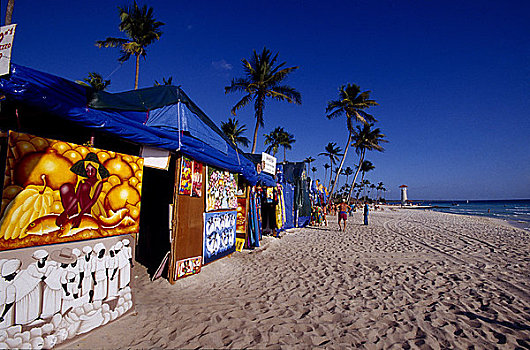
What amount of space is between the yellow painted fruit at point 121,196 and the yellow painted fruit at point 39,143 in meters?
0.91

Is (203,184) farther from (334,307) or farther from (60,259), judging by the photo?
(334,307)

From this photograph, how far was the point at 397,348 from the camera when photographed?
2902 millimetres

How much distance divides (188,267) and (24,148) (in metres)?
3.53

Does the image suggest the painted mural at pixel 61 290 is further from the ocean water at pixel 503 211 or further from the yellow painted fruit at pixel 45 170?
the ocean water at pixel 503 211

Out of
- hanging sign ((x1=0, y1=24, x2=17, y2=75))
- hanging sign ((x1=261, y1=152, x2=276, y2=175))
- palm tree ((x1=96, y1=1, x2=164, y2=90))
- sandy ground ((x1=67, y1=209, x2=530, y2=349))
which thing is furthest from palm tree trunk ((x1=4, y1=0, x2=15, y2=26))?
palm tree ((x1=96, y1=1, x2=164, y2=90))

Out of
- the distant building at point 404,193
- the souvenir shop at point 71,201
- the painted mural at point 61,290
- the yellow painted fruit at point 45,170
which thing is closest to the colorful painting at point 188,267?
the souvenir shop at point 71,201

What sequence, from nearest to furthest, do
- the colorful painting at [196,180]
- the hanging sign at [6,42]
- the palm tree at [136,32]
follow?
the hanging sign at [6,42]
the colorful painting at [196,180]
the palm tree at [136,32]

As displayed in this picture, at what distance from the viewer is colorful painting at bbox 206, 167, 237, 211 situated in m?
5.72

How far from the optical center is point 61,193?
268 centimetres

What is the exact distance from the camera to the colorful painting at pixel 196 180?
5090 mm

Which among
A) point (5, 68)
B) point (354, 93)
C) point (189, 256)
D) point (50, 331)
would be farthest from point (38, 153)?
point (354, 93)

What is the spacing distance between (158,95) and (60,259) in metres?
3.54

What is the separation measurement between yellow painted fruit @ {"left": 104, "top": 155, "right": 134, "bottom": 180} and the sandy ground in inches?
80.2

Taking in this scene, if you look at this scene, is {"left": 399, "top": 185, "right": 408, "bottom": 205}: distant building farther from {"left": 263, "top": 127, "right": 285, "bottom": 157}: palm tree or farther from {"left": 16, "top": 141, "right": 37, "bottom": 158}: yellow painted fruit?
{"left": 16, "top": 141, "right": 37, "bottom": 158}: yellow painted fruit
